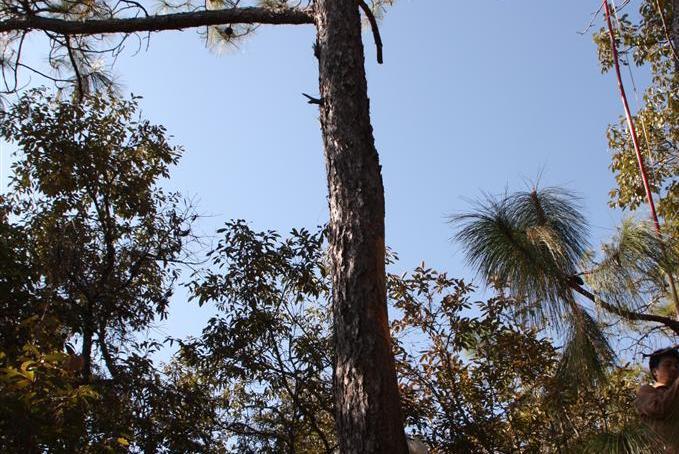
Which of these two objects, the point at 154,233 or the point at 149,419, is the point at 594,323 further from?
the point at 154,233

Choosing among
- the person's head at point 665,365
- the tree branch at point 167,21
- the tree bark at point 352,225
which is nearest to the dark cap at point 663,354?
the person's head at point 665,365

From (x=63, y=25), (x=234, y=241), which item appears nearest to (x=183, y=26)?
(x=63, y=25)

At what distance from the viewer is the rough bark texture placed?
2750 millimetres

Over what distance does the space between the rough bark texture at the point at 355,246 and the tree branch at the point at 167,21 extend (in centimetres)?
35

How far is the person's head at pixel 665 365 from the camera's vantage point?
251cm

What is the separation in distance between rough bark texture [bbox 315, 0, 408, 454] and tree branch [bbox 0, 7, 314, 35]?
13.9 inches

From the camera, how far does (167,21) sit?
451 cm

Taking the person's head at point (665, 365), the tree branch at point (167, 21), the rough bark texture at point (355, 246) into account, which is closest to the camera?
the person's head at point (665, 365)

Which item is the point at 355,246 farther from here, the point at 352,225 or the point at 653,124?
the point at 653,124

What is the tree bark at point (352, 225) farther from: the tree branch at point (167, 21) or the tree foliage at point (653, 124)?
the tree foliage at point (653, 124)

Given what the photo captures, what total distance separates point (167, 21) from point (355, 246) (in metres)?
2.23

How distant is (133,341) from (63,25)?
242 centimetres

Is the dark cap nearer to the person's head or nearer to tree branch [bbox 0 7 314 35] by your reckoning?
the person's head

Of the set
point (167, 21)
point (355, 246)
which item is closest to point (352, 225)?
point (355, 246)
